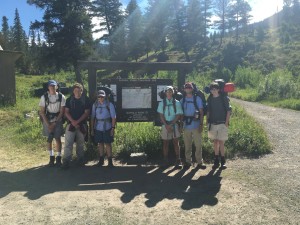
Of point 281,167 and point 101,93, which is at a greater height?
point 101,93

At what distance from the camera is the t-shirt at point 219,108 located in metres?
7.14

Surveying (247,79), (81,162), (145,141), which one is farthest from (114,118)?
(247,79)

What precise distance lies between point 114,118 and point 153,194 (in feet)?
6.95

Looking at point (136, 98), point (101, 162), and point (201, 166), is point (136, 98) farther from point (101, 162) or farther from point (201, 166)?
point (201, 166)

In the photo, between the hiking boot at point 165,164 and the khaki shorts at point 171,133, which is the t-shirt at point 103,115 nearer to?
the khaki shorts at point 171,133

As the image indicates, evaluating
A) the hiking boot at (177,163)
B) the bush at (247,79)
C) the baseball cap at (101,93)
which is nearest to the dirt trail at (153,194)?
the hiking boot at (177,163)

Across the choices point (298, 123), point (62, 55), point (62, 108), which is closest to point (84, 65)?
point (62, 108)

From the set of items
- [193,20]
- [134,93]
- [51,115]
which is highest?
[193,20]

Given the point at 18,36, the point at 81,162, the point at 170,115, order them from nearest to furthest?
the point at 170,115 → the point at 81,162 → the point at 18,36

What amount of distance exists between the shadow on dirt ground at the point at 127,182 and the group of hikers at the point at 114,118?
0.39m

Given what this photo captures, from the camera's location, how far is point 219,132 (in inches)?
286

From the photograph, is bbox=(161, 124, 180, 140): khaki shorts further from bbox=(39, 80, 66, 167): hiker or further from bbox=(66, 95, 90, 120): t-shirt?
bbox=(39, 80, 66, 167): hiker

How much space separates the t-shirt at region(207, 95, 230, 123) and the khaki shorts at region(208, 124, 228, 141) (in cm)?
13

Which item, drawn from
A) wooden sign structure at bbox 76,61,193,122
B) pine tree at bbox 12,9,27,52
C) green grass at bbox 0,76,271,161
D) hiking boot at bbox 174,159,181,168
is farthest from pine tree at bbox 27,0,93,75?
pine tree at bbox 12,9,27,52
